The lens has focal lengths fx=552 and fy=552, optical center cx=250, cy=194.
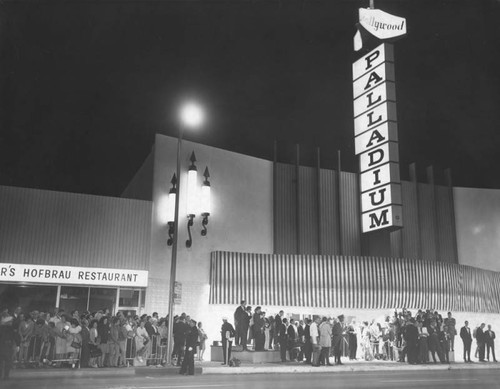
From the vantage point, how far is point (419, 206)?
102 ft

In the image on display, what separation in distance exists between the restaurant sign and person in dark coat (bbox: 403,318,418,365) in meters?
10.9

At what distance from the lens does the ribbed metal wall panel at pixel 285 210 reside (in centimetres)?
2730

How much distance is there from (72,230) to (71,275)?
1861 millimetres

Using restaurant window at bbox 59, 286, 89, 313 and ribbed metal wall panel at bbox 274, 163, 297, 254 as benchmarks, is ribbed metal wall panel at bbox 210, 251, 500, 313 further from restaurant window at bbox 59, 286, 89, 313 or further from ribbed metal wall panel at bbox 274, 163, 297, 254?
restaurant window at bbox 59, 286, 89, 313

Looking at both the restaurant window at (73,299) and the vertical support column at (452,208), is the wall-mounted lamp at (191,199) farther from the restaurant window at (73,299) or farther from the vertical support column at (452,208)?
the vertical support column at (452,208)

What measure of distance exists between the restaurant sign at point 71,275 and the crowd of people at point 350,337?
15.2ft

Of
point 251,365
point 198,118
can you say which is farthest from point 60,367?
point 198,118

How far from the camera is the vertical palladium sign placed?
68.2 ft

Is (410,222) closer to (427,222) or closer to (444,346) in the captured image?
(427,222)

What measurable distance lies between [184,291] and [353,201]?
10515mm

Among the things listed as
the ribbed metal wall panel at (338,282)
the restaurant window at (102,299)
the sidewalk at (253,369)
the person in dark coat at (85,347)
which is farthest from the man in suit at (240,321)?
the person in dark coat at (85,347)

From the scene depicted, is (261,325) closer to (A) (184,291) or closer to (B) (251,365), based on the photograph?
(B) (251,365)

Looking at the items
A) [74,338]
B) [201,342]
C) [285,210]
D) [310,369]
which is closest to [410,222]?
[285,210]

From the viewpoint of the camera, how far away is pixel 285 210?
91.0 feet
